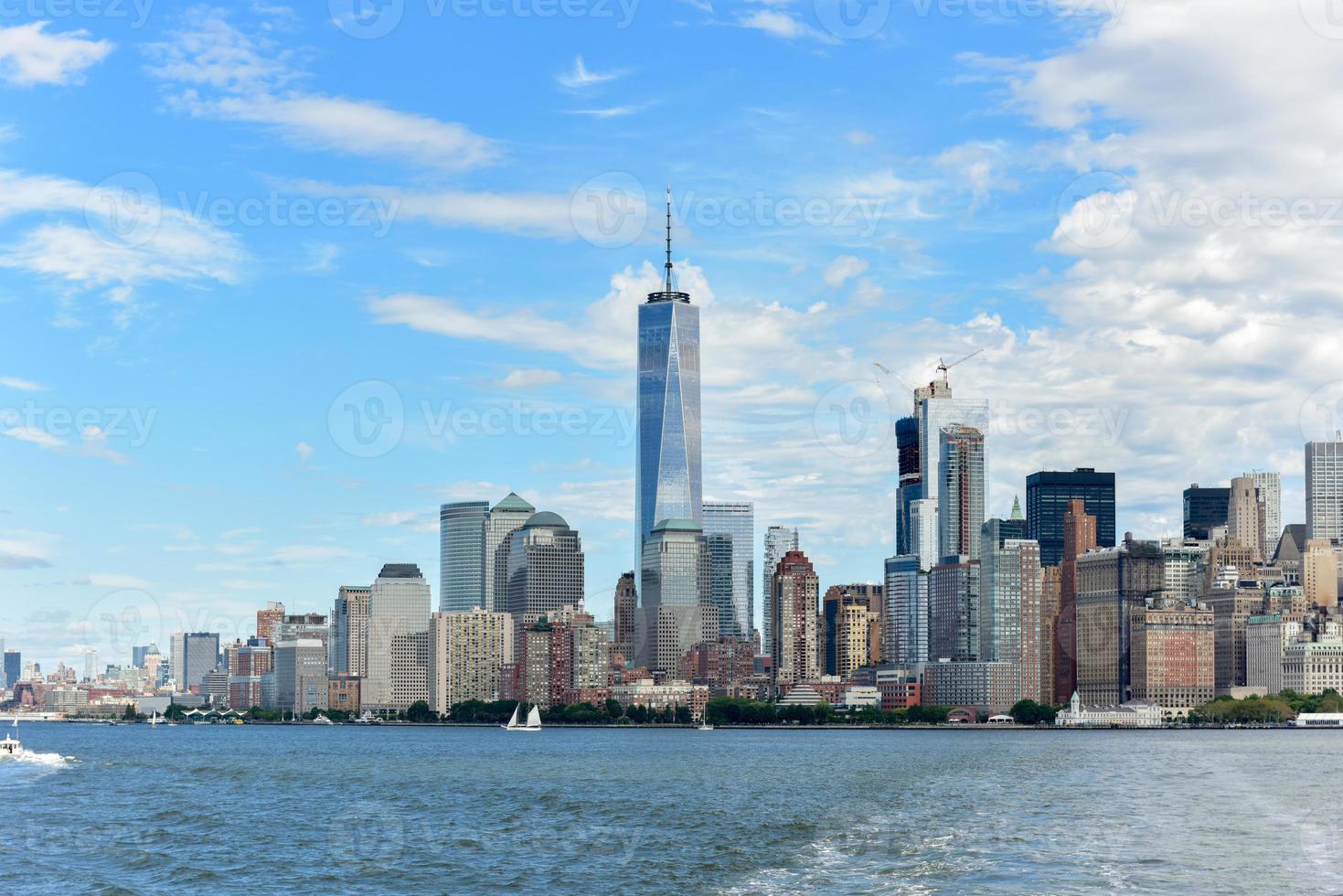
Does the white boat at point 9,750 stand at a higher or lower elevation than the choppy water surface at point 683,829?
lower

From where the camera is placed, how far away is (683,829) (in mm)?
84375

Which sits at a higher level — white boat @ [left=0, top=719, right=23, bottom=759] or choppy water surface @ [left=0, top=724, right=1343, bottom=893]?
choppy water surface @ [left=0, top=724, right=1343, bottom=893]

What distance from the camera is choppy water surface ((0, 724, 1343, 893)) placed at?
65250 millimetres

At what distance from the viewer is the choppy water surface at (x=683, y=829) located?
214ft

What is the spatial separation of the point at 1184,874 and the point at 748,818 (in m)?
29.7

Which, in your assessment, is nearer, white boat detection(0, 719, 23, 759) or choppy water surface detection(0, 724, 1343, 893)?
choppy water surface detection(0, 724, 1343, 893)

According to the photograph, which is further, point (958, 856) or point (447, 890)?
point (958, 856)

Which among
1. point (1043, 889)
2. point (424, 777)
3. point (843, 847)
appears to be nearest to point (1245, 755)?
point (424, 777)

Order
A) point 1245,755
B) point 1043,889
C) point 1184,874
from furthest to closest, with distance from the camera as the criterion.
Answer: point 1245,755
point 1184,874
point 1043,889

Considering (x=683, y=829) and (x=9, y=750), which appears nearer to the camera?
(x=683, y=829)

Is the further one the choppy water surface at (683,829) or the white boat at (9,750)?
the white boat at (9,750)

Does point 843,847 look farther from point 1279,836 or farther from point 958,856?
point 1279,836

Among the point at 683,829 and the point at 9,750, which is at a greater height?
the point at 683,829

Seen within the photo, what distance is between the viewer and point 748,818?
90125mm
